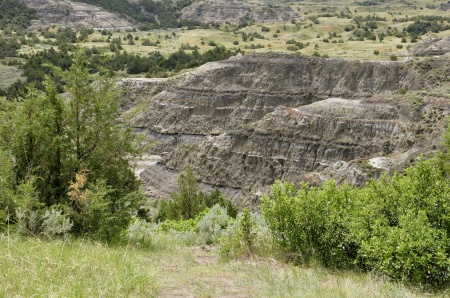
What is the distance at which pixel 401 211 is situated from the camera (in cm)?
955

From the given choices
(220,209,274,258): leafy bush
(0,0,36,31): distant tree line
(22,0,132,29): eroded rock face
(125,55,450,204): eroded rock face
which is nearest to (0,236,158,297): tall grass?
(220,209,274,258): leafy bush

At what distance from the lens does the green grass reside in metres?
6.48

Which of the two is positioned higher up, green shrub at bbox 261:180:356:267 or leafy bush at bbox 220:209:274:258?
green shrub at bbox 261:180:356:267

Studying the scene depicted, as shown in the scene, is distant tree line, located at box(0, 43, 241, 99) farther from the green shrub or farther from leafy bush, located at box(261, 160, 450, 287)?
leafy bush, located at box(261, 160, 450, 287)

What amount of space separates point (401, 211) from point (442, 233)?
1273 millimetres

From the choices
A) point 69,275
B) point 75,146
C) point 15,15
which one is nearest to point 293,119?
point 75,146

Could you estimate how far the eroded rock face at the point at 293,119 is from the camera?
122 feet

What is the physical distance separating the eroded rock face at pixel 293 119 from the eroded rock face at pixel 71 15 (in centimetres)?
7300

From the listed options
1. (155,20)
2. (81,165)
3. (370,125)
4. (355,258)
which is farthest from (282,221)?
(155,20)

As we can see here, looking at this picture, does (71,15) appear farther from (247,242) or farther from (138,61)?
(247,242)

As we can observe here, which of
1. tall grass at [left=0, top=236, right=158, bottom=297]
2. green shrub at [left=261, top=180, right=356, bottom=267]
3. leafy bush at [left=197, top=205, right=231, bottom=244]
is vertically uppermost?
tall grass at [left=0, top=236, right=158, bottom=297]

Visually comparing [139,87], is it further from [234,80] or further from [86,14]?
[86,14]

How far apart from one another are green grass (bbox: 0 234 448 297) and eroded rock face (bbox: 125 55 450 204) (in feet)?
73.6

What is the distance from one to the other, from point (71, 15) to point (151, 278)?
128 meters
